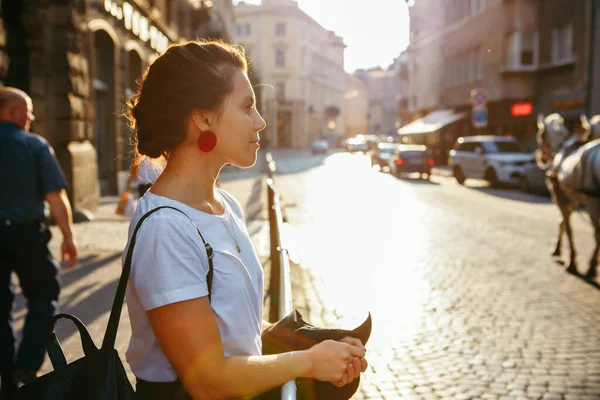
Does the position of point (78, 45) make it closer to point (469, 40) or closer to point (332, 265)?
point (332, 265)

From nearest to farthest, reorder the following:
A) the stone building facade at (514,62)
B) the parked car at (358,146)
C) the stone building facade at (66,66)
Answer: the stone building facade at (66,66), the stone building facade at (514,62), the parked car at (358,146)

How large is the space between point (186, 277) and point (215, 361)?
0.21 meters

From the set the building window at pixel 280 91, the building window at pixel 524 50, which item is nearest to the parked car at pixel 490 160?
the building window at pixel 524 50

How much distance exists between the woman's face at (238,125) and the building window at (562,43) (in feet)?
92.6

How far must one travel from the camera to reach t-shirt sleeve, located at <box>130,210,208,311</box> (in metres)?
1.57

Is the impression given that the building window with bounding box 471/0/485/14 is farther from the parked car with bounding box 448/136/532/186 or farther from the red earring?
the red earring

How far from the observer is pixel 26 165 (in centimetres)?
432

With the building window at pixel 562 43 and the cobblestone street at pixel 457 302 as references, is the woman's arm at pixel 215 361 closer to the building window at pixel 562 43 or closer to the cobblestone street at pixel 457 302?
the cobblestone street at pixel 457 302

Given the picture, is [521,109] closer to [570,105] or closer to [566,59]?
[566,59]

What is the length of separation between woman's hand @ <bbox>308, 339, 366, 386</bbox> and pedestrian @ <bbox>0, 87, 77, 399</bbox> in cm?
305

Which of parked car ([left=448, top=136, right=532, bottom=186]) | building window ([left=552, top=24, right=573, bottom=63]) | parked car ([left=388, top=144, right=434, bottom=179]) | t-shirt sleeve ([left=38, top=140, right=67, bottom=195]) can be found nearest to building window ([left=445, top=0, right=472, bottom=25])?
building window ([left=552, top=24, right=573, bottom=63])

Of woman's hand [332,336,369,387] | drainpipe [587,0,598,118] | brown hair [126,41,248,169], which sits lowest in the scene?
woman's hand [332,336,369,387]

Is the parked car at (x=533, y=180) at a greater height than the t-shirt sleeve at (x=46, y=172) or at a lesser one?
lesser

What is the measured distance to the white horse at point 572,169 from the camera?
7.64 meters
